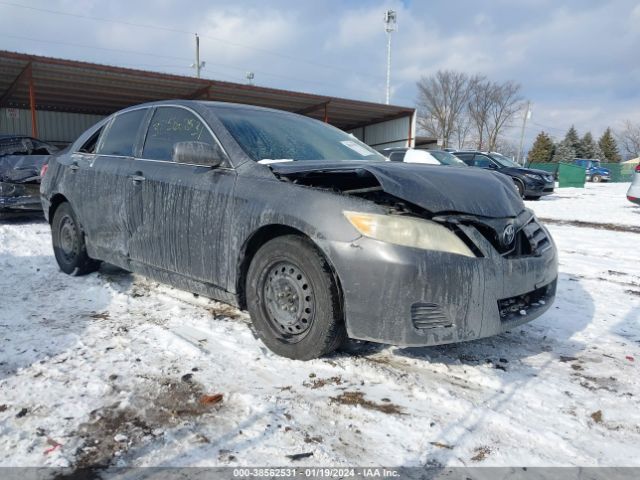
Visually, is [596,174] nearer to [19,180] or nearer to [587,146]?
[19,180]

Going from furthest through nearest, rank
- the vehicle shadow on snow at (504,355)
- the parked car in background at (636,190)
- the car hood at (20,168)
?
the parked car in background at (636,190), the car hood at (20,168), the vehicle shadow on snow at (504,355)

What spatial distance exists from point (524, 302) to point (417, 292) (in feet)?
2.78

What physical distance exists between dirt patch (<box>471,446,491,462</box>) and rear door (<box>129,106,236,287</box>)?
1772 mm

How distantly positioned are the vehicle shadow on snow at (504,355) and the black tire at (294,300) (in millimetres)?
443

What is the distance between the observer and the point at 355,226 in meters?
2.37

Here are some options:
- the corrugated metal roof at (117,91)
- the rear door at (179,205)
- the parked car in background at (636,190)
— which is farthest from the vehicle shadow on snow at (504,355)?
the corrugated metal roof at (117,91)

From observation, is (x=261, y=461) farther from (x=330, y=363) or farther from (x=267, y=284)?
(x=267, y=284)

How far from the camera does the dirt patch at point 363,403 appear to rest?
220 centimetres

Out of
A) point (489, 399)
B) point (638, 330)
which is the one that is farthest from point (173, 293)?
point (638, 330)

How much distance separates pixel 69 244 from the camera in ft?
14.9

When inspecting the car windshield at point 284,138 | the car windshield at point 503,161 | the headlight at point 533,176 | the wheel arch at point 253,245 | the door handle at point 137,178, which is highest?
the car windshield at point 503,161

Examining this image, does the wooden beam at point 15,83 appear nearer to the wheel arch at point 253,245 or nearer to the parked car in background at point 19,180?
the parked car in background at point 19,180

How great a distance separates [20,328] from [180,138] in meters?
1.69

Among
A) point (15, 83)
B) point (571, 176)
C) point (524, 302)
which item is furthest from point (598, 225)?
point (15, 83)
